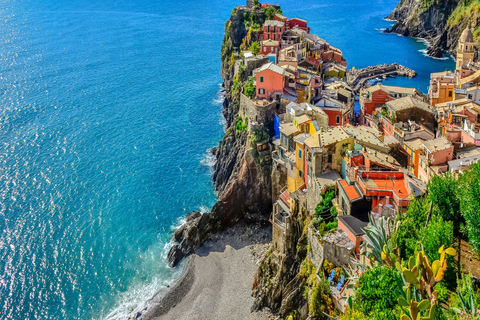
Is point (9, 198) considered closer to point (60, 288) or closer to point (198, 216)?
point (60, 288)

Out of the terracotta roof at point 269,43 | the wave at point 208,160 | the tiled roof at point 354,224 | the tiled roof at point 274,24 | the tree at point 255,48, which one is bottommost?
the wave at point 208,160

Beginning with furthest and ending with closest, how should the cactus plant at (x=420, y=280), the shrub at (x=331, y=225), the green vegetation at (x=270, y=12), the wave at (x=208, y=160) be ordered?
the green vegetation at (x=270, y=12)
the wave at (x=208, y=160)
the shrub at (x=331, y=225)
the cactus plant at (x=420, y=280)

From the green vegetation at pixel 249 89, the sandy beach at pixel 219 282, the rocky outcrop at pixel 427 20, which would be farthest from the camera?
the rocky outcrop at pixel 427 20

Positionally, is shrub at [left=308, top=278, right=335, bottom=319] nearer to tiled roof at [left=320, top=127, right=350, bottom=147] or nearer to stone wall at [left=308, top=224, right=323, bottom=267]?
stone wall at [left=308, top=224, right=323, bottom=267]

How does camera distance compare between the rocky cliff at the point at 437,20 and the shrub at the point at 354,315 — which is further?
the rocky cliff at the point at 437,20

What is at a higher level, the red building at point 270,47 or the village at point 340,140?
the red building at point 270,47

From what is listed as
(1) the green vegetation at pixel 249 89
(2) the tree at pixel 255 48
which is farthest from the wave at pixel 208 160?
(2) the tree at pixel 255 48

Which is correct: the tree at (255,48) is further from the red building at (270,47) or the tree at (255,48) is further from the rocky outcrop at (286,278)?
the rocky outcrop at (286,278)
